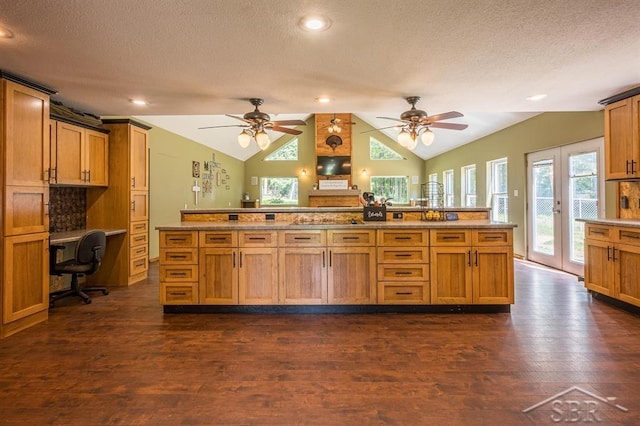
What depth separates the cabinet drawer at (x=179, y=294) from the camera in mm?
3363

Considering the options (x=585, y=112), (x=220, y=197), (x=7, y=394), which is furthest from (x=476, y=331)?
(x=220, y=197)

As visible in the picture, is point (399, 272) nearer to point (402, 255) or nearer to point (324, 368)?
point (402, 255)

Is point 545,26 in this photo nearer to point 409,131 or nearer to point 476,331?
point 409,131

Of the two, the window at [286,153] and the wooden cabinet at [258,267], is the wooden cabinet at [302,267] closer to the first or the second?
the wooden cabinet at [258,267]

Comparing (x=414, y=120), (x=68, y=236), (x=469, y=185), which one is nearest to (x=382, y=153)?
(x=469, y=185)

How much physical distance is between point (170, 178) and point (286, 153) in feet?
17.1

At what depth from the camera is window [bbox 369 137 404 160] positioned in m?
11.3

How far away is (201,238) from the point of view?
3.35m

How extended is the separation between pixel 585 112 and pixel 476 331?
3628 millimetres

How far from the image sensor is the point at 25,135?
116 inches

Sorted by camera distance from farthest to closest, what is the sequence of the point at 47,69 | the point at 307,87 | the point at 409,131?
the point at 409,131, the point at 307,87, the point at 47,69

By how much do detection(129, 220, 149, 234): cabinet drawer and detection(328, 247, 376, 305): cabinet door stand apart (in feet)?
9.54

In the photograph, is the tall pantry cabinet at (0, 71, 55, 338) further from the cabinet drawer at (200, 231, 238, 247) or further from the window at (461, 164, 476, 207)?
the window at (461, 164, 476, 207)

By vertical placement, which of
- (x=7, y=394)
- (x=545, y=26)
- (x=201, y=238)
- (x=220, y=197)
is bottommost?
(x=7, y=394)
